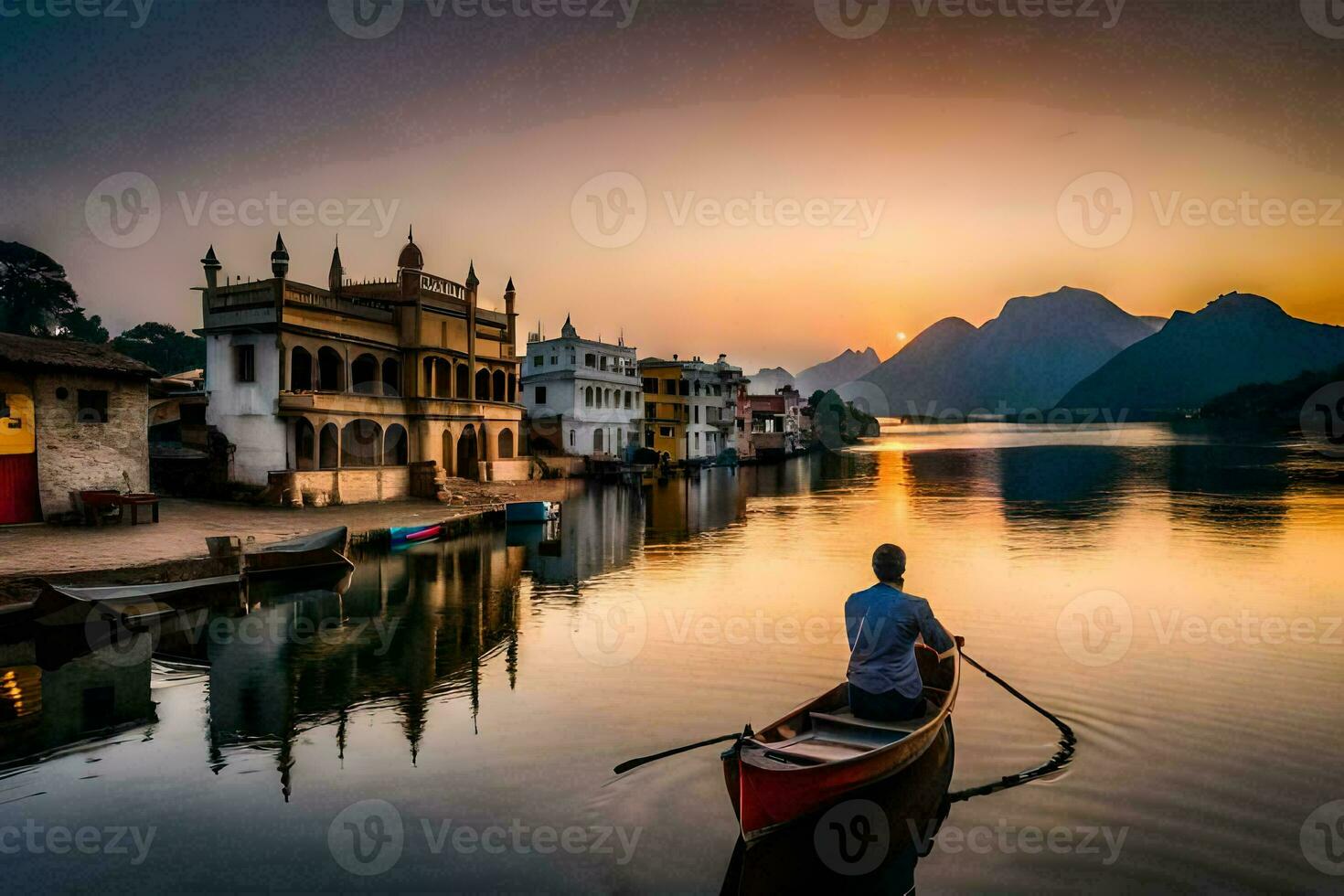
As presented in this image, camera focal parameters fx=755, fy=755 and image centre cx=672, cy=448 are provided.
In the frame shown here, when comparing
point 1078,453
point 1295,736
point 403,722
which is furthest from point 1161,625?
point 1078,453

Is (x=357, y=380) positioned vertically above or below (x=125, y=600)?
above

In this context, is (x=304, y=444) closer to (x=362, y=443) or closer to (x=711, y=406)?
(x=362, y=443)

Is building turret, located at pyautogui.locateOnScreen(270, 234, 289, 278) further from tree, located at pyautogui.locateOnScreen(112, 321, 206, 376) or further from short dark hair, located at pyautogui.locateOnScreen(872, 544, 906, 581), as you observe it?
tree, located at pyautogui.locateOnScreen(112, 321, 206, 376)

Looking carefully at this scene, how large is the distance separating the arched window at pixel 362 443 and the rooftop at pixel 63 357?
10542 mm

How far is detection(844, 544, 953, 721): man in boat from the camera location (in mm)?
8594

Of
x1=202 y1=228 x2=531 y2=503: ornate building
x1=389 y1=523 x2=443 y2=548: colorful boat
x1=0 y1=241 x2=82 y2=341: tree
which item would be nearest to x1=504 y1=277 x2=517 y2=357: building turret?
x1=202 y1=228 x2=531 y2=503: ornate building

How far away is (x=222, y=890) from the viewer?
7.52 metres

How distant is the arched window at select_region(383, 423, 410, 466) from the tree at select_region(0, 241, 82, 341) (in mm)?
40123

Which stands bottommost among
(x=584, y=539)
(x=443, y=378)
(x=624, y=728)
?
(x=624, y=728)

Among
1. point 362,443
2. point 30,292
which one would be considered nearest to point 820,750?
point 362,443

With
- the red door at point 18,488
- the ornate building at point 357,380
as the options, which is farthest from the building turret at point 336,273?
the red door at point 18,488

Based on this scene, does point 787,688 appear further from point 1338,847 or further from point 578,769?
point 1338,847

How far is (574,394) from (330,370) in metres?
23.0

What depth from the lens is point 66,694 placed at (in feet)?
41.9
